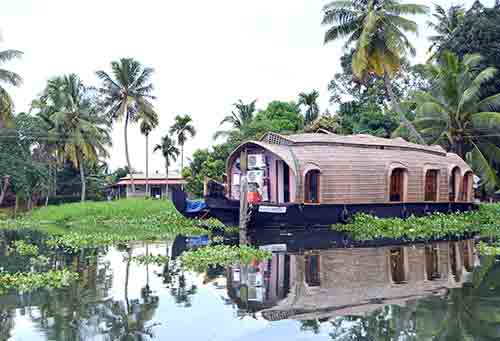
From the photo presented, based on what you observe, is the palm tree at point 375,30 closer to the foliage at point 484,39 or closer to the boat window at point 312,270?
the foliage at point 484,39

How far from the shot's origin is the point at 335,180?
18.4 metres

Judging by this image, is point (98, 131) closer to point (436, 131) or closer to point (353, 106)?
point (353, 106)

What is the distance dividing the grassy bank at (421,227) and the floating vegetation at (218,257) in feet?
15.9

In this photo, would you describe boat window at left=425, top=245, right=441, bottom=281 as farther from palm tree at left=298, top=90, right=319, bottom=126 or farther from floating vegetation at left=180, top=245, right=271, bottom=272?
palm tree at left=298, top=90, right=319, bottom=126

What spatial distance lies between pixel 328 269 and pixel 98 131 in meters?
27.5

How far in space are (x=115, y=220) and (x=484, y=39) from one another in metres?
19.9

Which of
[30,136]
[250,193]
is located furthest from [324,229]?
[30,136]

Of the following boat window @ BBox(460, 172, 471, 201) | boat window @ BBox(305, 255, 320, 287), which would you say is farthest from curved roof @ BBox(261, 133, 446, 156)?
boat window @ BBox(305, 255, 320, 287)

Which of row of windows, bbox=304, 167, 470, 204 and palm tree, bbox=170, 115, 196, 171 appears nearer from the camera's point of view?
row of windows, bbox=304, 167, 470, 204

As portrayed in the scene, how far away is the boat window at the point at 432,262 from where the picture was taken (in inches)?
351

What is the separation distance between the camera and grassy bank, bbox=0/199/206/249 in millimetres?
19703

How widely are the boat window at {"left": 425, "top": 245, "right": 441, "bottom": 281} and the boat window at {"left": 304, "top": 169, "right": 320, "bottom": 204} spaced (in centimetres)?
556

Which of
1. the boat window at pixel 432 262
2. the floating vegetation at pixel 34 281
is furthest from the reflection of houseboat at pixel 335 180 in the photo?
the floating vegetation at pixel 34 281

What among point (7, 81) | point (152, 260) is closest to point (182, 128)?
point (7, 81)
